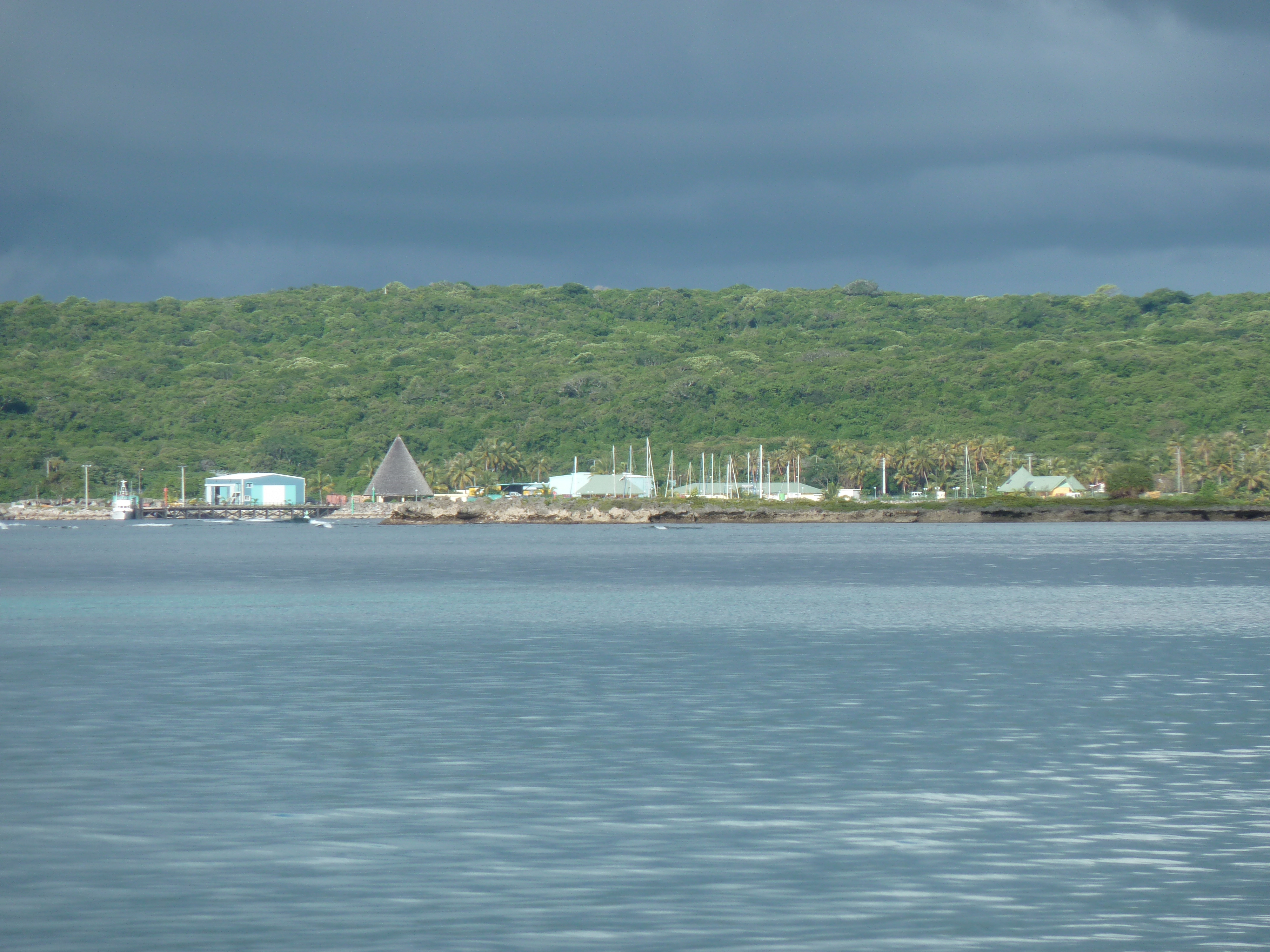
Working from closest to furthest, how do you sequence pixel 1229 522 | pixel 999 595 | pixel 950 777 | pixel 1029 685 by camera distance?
pixel 950 777 → pixel 1029 685 → pixel 999 595 → pixel 1229 522

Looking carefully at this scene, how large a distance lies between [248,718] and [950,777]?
1246 centimetres

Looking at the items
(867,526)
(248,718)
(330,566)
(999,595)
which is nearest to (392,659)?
(248,718)

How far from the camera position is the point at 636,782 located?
→ 1952 cm

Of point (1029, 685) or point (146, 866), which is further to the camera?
point (1029, 685)

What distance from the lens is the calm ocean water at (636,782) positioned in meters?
12.7

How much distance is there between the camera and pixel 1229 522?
19225 centimetres

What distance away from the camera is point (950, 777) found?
19719mm

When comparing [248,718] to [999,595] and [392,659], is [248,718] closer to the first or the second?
[392,659]

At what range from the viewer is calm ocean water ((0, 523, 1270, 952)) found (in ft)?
41.8

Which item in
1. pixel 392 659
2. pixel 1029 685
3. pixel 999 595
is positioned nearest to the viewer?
pixel 1029 685

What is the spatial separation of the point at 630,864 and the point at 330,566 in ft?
268

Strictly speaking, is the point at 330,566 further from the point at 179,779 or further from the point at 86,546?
the point at 179,779

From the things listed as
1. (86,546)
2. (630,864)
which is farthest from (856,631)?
(86,546)

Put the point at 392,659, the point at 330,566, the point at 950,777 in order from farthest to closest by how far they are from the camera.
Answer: the point at 330,566 → the point at 392,659 → the point at 950,777
